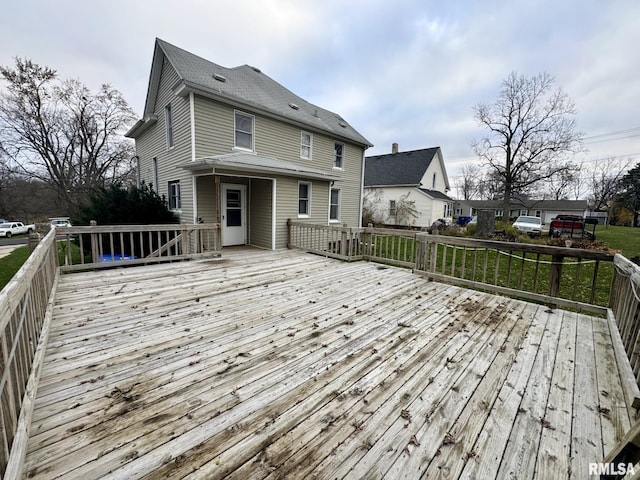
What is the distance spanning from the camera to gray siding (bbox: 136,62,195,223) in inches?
332

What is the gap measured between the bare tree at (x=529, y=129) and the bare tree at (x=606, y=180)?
107 ft

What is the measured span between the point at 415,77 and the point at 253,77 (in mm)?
7881

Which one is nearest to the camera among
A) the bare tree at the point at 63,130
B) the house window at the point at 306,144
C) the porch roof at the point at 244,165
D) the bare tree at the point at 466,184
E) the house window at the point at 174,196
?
the porch roof at the point at 244,165

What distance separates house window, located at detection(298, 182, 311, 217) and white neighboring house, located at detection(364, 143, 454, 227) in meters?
13.7

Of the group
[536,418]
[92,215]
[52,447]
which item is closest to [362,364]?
[536,418]

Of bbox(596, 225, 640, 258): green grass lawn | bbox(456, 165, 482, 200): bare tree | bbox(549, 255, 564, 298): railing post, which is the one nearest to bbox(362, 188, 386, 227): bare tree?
bbox(596, 225, 640, 258): green grass lawn

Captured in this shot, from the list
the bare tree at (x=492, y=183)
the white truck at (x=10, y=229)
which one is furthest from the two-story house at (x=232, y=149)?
the white truck at (x=10, y=229)

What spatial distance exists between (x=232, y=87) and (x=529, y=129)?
64.0 feet

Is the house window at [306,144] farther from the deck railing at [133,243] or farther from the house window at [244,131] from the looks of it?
the deck railing at [133,243]

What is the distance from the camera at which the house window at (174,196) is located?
31.5 feet

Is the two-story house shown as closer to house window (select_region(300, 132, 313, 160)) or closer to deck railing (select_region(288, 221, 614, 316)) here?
house window (select_region(300, 132, 313, 160))

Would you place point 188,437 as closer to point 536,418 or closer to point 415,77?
point 536,418

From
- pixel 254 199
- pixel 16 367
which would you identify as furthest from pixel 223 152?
pixel 16 367

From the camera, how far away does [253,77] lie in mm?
11539
